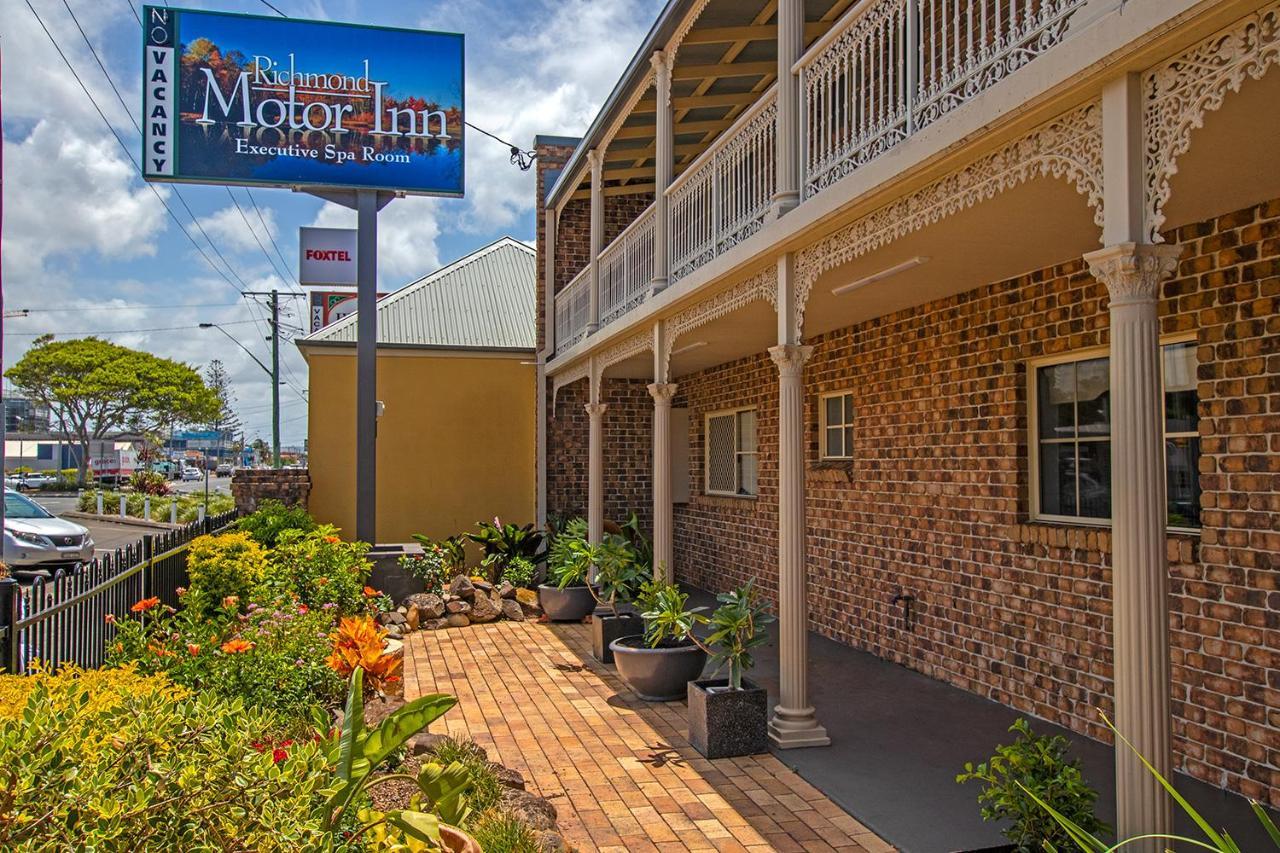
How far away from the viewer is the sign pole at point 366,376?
1127 cm

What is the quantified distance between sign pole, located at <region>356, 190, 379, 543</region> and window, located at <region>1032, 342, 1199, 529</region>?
7.58 meters

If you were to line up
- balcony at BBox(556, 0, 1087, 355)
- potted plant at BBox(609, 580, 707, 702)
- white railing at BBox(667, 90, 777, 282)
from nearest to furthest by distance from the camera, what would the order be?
balcony at BBox(556, 0, 1087, 355) → white railing at BBox(667, 90, 777, 282) → potted plant at BBox(609, 580, 707, 702)

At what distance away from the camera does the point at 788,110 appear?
5.79 meters

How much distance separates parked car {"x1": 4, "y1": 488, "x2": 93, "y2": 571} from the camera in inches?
595

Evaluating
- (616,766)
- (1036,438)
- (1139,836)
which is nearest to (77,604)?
(616,766)

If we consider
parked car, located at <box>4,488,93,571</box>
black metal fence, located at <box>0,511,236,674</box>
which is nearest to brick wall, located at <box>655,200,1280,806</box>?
black metal fence, located at <box>0,511,236,674</box>

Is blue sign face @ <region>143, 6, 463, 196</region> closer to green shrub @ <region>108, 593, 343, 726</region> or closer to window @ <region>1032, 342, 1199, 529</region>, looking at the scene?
green shrub @ <region>108, 593, 343, 726</region>

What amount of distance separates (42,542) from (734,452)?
1130 centimetres

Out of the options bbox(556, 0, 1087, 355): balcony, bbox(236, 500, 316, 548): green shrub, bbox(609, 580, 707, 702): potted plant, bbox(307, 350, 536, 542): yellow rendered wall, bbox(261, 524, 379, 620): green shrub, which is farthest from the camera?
bbox(307, 350, 536, 542): yellow rendered wall

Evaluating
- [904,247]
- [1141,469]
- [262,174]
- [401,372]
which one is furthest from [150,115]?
[1141,469]

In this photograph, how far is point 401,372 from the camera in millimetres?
14109

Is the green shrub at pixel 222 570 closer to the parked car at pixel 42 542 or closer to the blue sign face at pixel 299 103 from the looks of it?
the blue sign face at pixel 299 103

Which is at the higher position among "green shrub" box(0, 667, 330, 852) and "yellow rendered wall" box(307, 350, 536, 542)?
→ "yellow rendered wall" box(307, 350, 536, 542)

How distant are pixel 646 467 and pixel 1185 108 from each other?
11.1m
